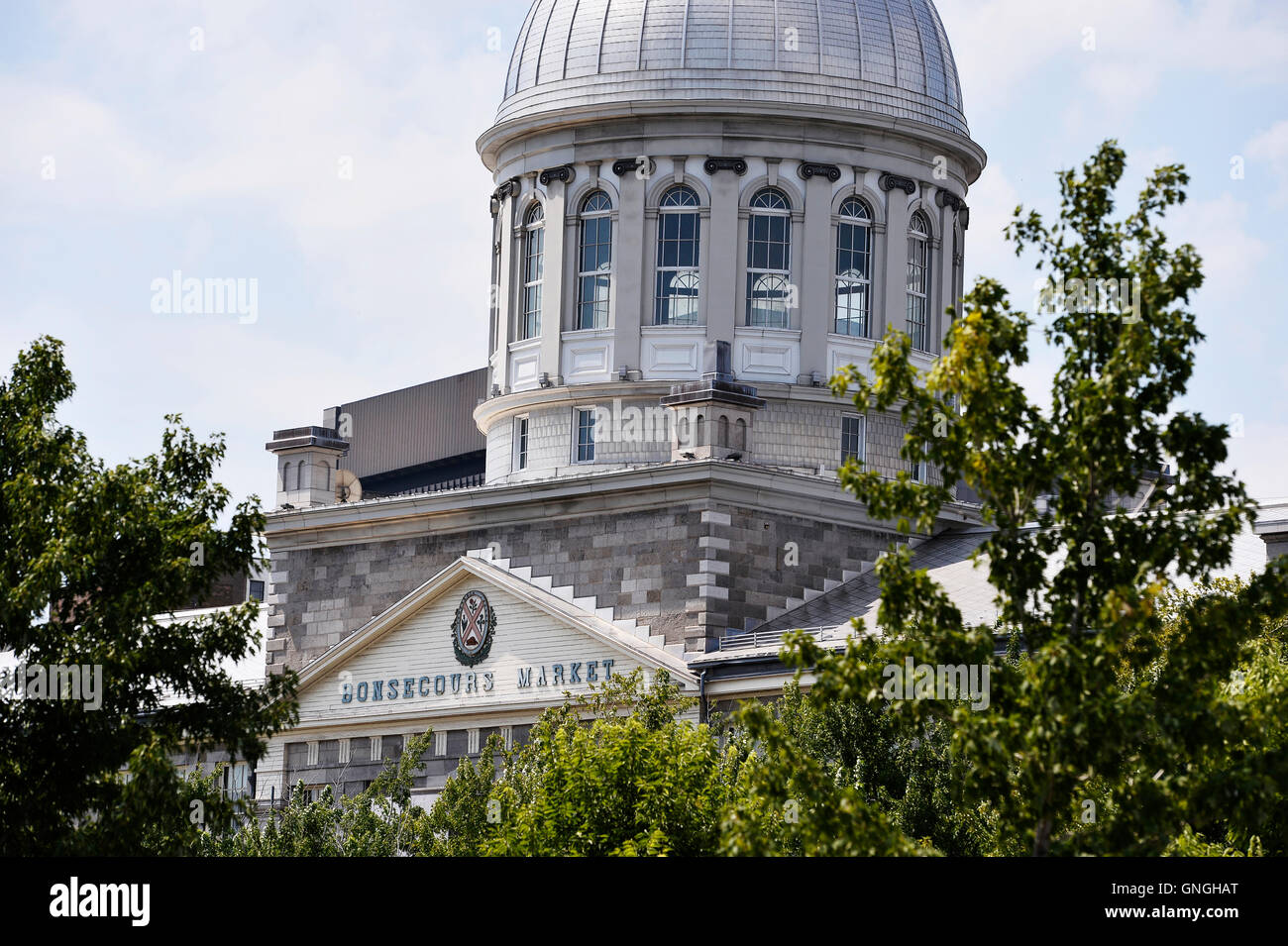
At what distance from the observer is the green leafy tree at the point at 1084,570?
763 inches

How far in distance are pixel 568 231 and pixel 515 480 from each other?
255 inches

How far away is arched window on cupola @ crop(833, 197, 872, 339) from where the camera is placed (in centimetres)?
5856

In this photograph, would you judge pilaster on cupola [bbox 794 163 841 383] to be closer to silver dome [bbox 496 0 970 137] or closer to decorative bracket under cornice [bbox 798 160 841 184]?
decorative bracket under cornice [bbox 798 160 841 184]

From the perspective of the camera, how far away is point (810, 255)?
58.1m

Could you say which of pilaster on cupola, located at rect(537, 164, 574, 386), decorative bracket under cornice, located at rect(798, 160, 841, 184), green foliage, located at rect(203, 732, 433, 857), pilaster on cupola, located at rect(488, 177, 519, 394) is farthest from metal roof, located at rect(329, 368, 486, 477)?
green foliage, located at rect(203, 732, 433, 857)

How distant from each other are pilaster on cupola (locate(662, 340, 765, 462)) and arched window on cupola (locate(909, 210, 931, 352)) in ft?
29.6

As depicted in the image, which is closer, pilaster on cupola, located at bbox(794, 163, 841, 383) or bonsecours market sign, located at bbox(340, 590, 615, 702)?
bonsecours market sign, located at bbox(340, 590, 615, 702)

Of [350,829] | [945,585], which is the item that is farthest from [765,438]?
[350,829]

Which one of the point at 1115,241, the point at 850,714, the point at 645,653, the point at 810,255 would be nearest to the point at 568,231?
the point at 810,255

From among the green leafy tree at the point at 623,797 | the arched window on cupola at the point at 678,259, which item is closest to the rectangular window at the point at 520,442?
the arched window on cupola at the point at 678,259

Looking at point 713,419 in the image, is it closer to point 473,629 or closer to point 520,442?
point 473,629

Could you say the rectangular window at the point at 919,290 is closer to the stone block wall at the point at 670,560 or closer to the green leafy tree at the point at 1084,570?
the stone block wall at the point at 670,560

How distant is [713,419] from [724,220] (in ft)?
28.2

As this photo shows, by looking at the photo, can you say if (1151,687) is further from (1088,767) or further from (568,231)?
(568,231)
